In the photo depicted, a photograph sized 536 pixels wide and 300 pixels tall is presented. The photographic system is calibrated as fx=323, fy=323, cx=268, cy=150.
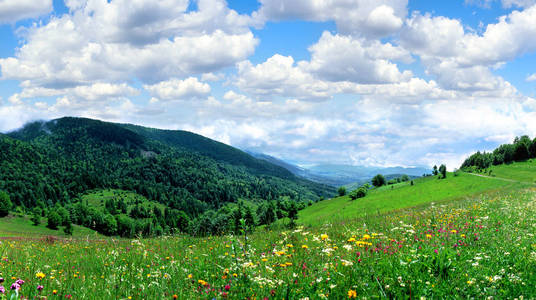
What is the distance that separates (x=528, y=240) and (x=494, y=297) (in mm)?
5045

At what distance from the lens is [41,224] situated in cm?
16800

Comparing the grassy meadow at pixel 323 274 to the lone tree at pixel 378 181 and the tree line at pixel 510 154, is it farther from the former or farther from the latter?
the lone tree at pixel 378 181

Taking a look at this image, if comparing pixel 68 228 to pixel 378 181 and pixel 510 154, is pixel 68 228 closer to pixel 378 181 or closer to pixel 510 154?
pixel 378 181

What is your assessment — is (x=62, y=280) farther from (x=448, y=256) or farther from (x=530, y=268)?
(x=530, y=268)

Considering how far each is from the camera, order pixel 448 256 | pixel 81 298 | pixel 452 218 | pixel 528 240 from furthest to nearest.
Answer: pixel 452 218 < pixel 528 240 < pixel 448 256 < pixel 81 298

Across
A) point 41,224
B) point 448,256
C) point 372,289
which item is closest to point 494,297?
point 448,256

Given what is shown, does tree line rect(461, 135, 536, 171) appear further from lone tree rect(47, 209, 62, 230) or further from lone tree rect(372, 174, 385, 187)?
lone tree rect(47, 209, 62, 230)

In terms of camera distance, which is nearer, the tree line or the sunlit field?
the sunlit field

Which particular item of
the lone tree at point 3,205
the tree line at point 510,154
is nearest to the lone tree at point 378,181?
the tree line at point 510,154

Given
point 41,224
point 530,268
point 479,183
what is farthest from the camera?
point 41,224

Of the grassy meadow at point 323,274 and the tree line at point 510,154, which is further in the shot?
the tree line at point 510,154

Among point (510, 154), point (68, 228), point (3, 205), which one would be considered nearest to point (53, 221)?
point (68, 228)

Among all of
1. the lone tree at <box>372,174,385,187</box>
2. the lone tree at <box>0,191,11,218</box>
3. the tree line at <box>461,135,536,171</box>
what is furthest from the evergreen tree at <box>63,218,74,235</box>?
the tree line at <box>461,135,536,171</box>

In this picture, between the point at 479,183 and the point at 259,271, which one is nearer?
the point at 259,271
